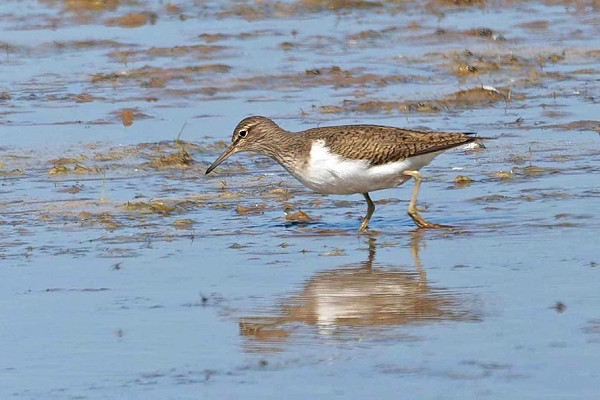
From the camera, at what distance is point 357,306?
832cm

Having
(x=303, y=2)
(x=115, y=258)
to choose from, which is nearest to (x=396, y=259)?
(x=115, y=258)

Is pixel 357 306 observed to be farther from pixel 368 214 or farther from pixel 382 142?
pixel 382 142

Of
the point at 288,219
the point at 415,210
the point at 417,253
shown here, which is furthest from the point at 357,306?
the point at 288,219

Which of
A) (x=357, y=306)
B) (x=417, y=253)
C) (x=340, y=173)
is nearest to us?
(x=357, y=306)

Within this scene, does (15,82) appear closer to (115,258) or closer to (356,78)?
(356,78)

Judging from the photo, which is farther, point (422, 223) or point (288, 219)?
point (288, 219)

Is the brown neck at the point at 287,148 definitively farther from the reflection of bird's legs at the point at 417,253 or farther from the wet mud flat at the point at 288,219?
the reflection of bird's legs at the point at 417,253

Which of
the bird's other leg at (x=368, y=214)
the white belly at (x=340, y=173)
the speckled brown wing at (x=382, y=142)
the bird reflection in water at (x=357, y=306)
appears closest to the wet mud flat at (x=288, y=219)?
the bird reflection in water at (x=357, y=306)

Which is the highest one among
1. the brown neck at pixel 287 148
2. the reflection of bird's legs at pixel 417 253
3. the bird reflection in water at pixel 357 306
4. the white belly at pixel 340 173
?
the brown neck at pixel 287 148

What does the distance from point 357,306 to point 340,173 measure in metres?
2.24

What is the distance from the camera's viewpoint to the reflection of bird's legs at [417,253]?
889cm

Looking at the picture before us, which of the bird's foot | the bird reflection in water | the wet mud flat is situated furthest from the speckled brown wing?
the bird reflection in water

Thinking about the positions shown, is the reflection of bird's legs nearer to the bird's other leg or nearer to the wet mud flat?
the wet mud flat

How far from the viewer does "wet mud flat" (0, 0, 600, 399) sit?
23.7 ft
